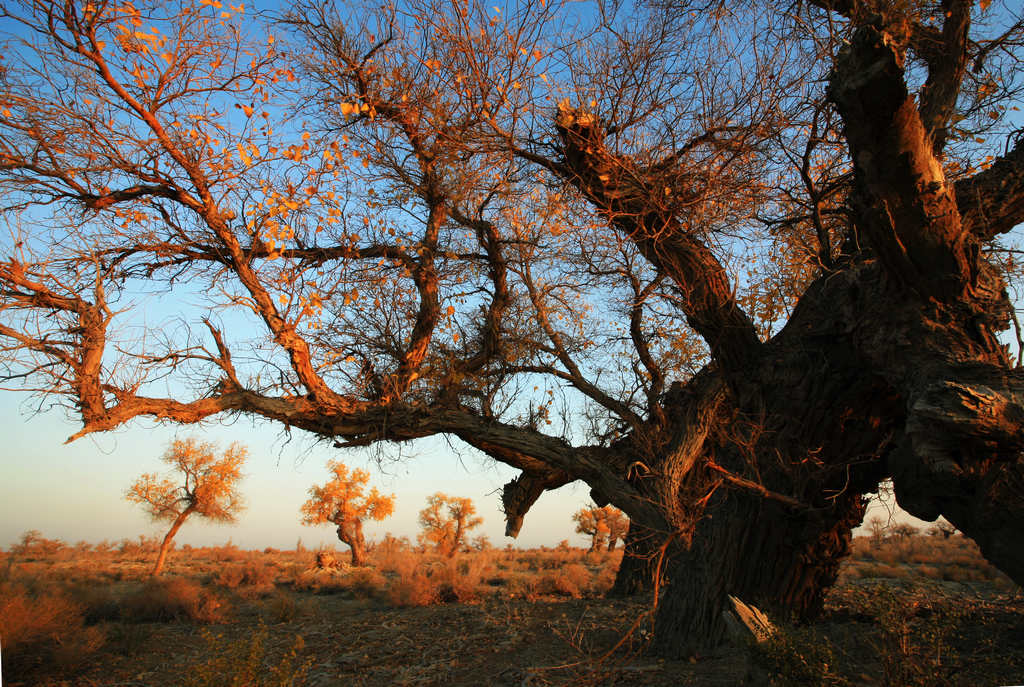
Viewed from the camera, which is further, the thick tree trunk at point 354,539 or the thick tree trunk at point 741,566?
the thick tree trunk at point 354,539

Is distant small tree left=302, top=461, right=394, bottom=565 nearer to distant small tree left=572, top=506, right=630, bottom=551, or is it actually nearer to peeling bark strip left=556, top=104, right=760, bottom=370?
distant small tree left=572, top=506, right=630, bottom=551

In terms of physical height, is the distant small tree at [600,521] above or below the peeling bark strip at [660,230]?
below

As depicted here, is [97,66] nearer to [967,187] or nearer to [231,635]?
[231,635]

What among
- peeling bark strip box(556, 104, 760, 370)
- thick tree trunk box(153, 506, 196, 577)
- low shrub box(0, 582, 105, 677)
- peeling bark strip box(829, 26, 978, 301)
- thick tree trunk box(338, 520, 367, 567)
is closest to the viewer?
peeling bark strip box(829, 26, 978, 301)

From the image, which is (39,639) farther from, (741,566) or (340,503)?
(340,503)

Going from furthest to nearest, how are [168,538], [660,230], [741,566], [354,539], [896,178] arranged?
[354,539]
[168,538]
[741,566]
[660,230]
[896,178]

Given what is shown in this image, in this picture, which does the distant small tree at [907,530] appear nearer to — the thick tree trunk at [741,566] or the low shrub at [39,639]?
the thick tree trunk at [741,566]

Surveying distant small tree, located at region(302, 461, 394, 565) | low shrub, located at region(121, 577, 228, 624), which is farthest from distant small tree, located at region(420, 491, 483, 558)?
low shrub, located at region(121, 577, 228, 624)

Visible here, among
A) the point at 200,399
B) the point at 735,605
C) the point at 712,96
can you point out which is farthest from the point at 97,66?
the point at 735,605

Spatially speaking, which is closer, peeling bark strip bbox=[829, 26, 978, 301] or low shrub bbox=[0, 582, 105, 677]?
peeling bark strip bbox=[829, 26, 978, 301]

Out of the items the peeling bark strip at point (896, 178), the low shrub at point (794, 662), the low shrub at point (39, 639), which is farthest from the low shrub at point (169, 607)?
the peeling bark strip at point (896, 178)

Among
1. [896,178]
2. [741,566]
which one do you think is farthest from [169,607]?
[896,178]

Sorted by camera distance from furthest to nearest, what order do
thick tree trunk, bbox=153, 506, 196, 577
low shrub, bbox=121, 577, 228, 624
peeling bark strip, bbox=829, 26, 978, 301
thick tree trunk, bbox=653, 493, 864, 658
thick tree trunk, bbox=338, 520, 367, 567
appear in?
thick tree trunk, bbox=338, 520, 367, 567 → thick tree trunk, bbox=153, 506, 196, 577 → low shrub, bbox=121, 577, 228, 624 → thick tree trunk, bbox=653, 493, 864, 658 → peeling bark strip, bbox=829, 26, 978, 301

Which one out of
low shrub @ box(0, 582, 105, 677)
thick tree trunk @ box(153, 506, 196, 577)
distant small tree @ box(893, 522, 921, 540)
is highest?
distant small tree @ box(893, 522, 921, 540)
